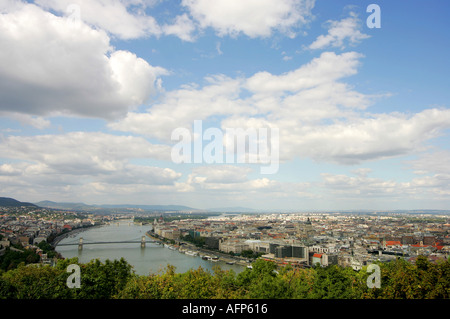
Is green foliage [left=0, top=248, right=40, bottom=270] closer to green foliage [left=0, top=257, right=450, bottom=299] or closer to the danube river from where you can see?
the danube river

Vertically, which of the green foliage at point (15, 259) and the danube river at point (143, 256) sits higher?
the green foliage at point (15, 259)

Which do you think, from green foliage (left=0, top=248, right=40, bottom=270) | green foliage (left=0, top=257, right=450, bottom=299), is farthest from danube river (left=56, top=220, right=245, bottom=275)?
green foliage (left=0, top=257, right=450, bottom=299)

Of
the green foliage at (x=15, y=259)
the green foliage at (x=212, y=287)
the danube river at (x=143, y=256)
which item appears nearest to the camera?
the green foliage at (x=212, y=287)

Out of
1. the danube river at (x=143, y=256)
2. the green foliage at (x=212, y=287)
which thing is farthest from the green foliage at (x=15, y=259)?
the green foliage at (x=212, y=287)

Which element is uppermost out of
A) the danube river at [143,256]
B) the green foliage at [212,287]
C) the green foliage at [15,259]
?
the green foliage at [212,287]

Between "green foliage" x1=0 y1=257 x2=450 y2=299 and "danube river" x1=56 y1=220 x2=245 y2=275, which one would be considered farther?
"danube river" x1=56 y1=220 x2=245 y2=275

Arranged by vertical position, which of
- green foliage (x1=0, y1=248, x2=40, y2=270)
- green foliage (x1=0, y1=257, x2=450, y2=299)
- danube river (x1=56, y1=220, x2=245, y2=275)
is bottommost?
danube river (x1=56, y1=220, x2=245, y2=275)

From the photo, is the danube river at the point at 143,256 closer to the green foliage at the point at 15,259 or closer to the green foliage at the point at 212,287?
the green foliage at the point at 15,259

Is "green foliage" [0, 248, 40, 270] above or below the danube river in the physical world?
above

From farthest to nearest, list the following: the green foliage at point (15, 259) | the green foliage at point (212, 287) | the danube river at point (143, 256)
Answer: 1. the danube river at point (143, 256)
2. the green foliage at point (15, 259)
3. the green foliage at point (212, 287)

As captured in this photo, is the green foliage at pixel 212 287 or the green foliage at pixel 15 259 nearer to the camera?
the green foliage at pixel 212 287

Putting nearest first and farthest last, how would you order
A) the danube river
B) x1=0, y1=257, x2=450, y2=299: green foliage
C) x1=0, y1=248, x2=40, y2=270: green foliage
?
1. x1=0, y1=257, x2=450, y2=299: green foliage
2. x1=0, y1=248, x2=40, y2=270: green foliage
3. the danube river
